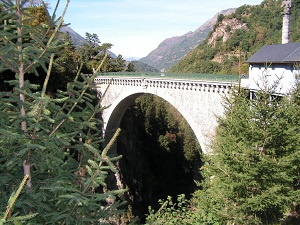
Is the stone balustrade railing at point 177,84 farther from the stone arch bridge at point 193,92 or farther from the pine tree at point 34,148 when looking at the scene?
the pine tree at point 34,148

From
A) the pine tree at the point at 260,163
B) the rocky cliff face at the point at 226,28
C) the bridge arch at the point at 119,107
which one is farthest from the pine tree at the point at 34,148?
the rocky cliff face at the point at 226,28

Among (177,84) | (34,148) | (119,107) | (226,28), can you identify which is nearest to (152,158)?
(119,107)

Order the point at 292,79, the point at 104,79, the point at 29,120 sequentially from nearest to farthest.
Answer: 1. the point at 29,120
2. the point at 292,79
3. the point at 104,79

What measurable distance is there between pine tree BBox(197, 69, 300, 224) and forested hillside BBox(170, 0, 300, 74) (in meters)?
53.3

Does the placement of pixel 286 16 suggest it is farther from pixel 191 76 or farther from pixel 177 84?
pixel 177 84

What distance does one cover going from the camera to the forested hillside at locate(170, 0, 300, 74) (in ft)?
224

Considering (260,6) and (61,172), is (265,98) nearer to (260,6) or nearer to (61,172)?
(61,172)

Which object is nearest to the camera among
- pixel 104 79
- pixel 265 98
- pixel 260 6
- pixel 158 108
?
pixel 265 98

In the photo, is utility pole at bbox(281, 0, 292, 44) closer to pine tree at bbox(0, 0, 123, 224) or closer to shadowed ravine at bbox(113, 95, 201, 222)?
pine tree at bbox(0, 0, 123, 224)

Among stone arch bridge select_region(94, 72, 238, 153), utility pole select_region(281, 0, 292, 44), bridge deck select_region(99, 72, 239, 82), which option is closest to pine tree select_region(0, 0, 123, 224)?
stone arch bridge select_region(94, 72, 238, 153)

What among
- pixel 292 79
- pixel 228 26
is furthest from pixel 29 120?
pixel 228 26

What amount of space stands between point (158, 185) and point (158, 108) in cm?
1492

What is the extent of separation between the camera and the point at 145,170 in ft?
131

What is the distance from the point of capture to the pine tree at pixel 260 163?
32.9 feet
